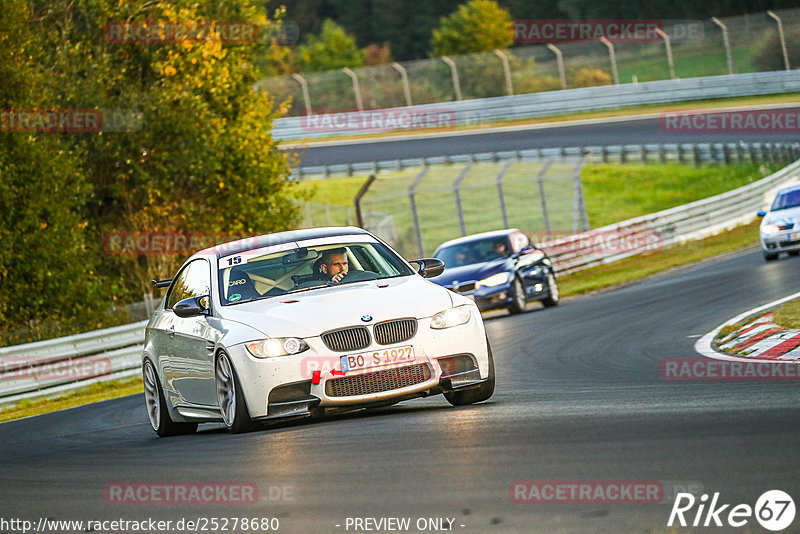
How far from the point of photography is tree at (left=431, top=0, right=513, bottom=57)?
83938 millimetres

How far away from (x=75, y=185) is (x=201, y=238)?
15.9 ft

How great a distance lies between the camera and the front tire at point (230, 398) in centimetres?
923

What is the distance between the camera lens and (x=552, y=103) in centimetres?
5353

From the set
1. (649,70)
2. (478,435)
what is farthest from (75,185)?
(649,70)

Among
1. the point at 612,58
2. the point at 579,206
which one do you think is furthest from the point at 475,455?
the point at 612,58

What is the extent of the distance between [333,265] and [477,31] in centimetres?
7598

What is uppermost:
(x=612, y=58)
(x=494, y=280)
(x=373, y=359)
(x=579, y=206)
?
(x=373, y=359)

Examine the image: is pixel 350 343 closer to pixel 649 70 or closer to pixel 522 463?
pixel 522 463

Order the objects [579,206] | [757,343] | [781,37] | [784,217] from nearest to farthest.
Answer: [757,343], [784,217], [579,206], [781,37]

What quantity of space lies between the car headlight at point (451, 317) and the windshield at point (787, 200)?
16.2 metres

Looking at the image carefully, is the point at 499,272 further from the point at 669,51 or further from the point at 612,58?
the point at 612,58
